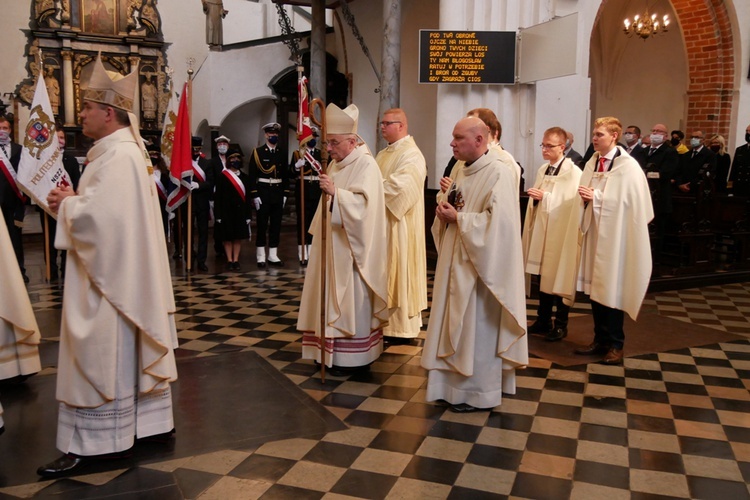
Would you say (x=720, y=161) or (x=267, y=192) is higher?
(x=720, y=161)

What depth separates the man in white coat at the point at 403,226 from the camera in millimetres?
5496

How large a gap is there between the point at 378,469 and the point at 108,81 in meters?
2.38

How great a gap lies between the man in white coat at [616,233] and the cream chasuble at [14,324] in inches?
158

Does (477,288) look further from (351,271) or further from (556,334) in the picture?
(556,334)

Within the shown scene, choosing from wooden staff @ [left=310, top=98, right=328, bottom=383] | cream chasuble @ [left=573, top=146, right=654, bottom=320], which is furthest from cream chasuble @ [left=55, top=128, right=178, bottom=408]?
cream chasuble @ [left=573, top=146, right=654, bottom=320]

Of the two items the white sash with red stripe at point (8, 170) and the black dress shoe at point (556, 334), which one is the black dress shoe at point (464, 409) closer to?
the black dress shoe at point (556, 334)

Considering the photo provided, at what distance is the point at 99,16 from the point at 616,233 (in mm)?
15048

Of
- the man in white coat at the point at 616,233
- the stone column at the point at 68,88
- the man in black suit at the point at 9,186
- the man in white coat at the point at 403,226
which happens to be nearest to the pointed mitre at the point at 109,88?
the man in white coat at the point at 403,226

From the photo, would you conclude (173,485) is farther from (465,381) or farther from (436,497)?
(465,381)

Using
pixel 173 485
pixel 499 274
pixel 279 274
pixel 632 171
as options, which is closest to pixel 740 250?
pixel 632 171

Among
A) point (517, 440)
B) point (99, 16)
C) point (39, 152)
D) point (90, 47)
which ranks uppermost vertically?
point (99, 16)

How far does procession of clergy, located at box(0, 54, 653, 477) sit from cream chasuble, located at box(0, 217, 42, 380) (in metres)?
0.01

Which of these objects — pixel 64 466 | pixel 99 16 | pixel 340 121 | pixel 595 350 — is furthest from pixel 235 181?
pixel 99 16

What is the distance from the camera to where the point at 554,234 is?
5.90 m
